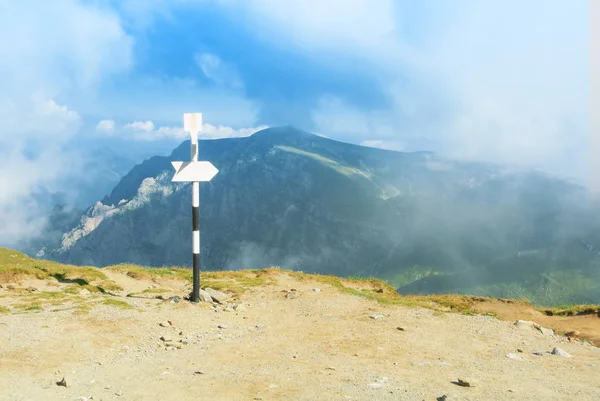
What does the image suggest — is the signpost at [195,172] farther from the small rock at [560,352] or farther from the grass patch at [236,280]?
the small rock at [560,352]

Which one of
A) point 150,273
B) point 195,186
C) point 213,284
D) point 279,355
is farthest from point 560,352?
point 150,273

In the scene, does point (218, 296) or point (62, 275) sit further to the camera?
point (62, 275)

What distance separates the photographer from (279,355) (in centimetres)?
1595

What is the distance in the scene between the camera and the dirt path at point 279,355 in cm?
1237

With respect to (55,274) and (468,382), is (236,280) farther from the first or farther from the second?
(468,382)

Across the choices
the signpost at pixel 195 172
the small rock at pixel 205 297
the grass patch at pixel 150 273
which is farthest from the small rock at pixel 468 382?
the grass patch at pixel 150 273

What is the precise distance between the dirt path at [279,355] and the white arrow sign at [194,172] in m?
6.17

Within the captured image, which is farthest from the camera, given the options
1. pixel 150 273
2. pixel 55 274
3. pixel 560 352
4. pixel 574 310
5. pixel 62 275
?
pixel 150 273

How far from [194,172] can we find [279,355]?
11379 mm

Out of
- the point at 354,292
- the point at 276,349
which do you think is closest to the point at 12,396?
the point at 276,349

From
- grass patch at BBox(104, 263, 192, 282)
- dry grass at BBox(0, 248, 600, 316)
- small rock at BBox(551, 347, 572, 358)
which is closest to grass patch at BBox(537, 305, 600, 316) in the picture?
dry grass at BBox(0, 248, 600, 316)

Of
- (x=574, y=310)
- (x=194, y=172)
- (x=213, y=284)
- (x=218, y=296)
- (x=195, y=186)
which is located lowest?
(x=574, y=310)

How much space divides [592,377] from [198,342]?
1265 centimetres

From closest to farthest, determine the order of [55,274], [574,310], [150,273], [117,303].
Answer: [117,303] → [574,310] → [55,274] → [150,273]
